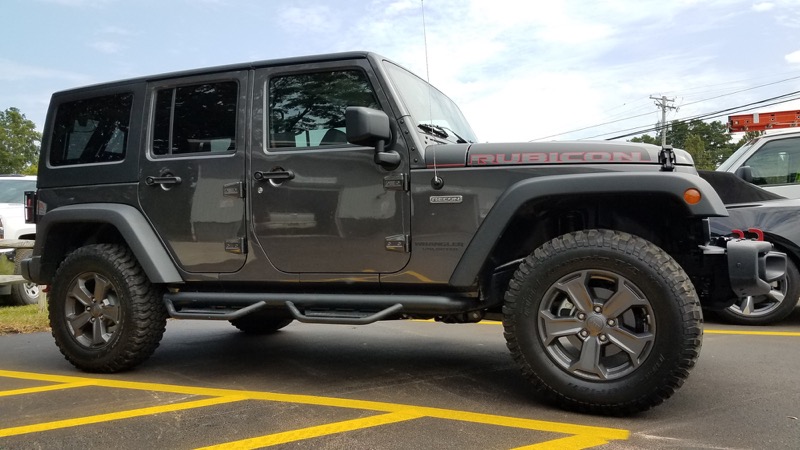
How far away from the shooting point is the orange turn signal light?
3.18 meters

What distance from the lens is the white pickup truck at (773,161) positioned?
723 centimetres

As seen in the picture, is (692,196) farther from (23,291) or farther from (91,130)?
(23,291)

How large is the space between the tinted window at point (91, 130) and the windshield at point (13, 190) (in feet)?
16.8

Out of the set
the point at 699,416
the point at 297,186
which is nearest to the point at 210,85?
the point at 297,186

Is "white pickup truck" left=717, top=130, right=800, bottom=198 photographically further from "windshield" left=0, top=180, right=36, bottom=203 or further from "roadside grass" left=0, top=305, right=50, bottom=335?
"windshield" left=0, top=180, right=36, bottom=203

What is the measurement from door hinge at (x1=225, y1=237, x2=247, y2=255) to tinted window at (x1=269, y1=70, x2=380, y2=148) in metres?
0.67

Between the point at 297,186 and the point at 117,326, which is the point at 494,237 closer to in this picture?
the point at 297,186

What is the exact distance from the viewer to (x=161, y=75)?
180 inches

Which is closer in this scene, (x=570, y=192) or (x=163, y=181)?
(x=570, y=192)

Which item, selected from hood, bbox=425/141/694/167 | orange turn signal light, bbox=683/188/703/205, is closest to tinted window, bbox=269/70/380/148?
hood, bbox=425/141/694/167

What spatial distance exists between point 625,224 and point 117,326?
3.39m

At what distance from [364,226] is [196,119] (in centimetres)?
154

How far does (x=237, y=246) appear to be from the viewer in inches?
164

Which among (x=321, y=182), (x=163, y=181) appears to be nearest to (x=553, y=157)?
(x=321, y=182)
